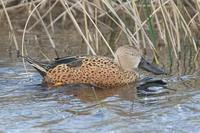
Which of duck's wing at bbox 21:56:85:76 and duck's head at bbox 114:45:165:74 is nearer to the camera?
duck's wing at bbox 21:56:85:76

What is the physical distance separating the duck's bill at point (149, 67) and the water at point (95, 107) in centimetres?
11

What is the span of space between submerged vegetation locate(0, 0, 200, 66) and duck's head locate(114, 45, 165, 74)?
0.12 metres

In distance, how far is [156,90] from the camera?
6.54 meters

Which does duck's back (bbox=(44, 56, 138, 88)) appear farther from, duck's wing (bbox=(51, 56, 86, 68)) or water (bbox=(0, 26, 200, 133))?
water (bbox=(0, 26, 200, 133))

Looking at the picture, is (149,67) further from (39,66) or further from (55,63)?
(39,66)

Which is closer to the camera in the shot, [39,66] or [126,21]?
[39,66]

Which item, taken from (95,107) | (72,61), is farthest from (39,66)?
(95,107)

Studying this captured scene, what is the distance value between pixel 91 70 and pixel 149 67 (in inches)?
24.5

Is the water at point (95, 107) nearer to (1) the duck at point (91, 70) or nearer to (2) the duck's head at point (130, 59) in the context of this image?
(1) the duck at point (91, 70)

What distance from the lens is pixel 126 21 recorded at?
8320 mm

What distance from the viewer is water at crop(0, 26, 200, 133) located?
5215 millimetres

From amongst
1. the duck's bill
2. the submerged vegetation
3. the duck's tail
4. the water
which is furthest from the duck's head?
the duck's tail

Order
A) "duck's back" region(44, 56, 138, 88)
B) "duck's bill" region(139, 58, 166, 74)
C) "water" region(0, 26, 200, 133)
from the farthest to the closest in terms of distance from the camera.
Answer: "duck's bill" region(139, 58, 166, 74) → "duck's back" region(44, 56, 138, 88) → "water" region(0, 26, 200, 133)

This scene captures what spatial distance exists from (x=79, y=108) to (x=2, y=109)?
62 cm
